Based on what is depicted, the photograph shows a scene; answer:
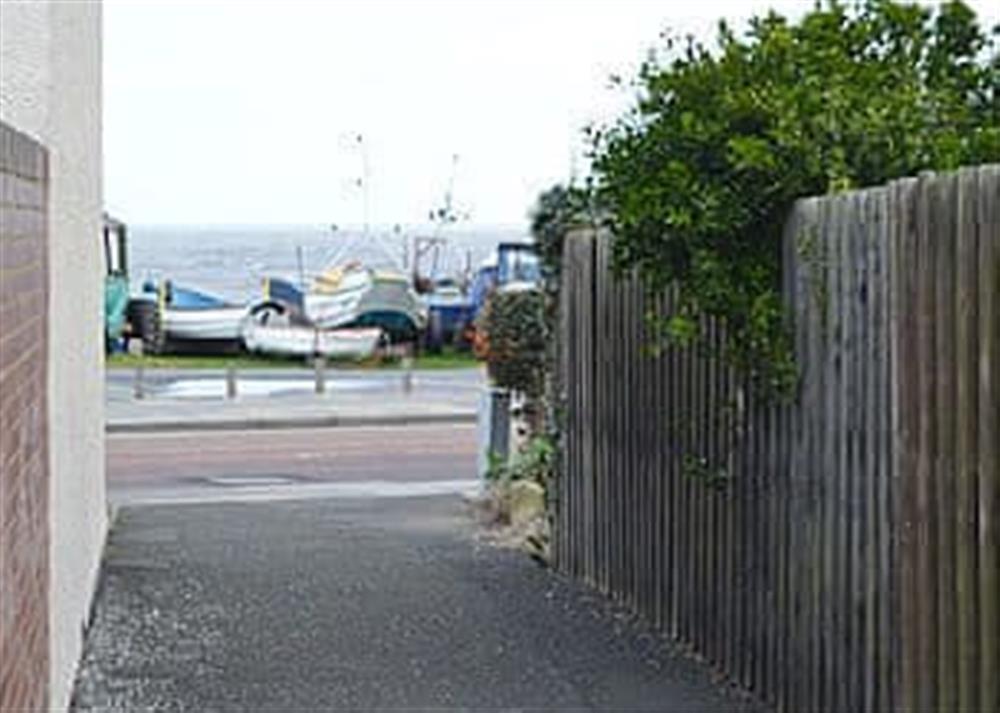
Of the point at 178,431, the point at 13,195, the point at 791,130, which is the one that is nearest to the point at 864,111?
the point at 791,130

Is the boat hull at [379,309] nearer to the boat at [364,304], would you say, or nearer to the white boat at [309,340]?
the boat at [364,304]

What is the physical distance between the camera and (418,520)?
1733cm

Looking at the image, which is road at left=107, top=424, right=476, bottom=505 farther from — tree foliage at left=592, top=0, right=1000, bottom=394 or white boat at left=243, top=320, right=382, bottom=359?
white boat at left=243, top=320, right=382, bottom=359

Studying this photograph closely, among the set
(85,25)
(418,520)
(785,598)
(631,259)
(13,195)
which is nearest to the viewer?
(13,195)

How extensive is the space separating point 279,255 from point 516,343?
8676 centimetres

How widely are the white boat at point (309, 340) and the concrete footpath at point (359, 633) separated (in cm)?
3051

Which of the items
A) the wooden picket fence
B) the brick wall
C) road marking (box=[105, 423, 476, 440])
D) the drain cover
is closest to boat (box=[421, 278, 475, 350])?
road marking (box=[105, 423, 476, 440])

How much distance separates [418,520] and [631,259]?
7.44m

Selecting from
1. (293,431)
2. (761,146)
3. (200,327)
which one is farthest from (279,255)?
(761,146)

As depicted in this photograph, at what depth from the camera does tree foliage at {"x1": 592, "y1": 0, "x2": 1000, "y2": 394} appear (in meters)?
9.23

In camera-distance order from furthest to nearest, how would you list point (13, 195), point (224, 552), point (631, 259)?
point (224, 552)
point (631, 259)
point (13, 195)

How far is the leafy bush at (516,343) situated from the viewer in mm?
17422

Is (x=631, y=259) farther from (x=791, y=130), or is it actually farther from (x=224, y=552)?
(x=224, y=552)

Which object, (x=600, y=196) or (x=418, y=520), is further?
(x=418, y=520)
